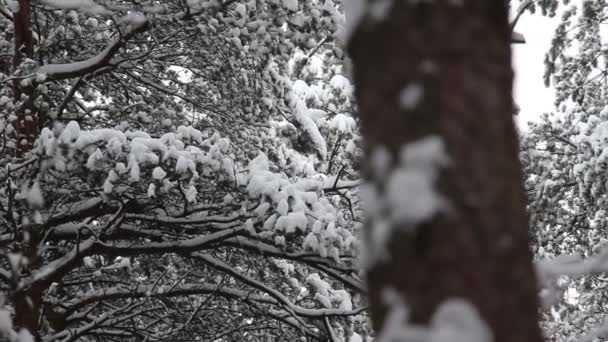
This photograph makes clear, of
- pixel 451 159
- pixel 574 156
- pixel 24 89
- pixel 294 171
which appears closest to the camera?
pixel 451 159

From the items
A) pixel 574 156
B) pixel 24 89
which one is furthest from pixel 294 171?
pixel 574 156

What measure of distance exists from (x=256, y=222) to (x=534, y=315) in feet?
10.8

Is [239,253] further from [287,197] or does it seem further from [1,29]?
[1,29]

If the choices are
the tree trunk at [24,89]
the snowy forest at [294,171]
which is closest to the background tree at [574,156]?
the snowy forest at [294,171]

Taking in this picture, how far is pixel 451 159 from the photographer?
113 centimetres

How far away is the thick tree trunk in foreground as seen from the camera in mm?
1086

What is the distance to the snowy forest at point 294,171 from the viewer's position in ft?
3.71

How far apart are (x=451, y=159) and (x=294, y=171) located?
4.81 meters

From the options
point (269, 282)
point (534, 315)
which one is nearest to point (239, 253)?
point (269, 282)

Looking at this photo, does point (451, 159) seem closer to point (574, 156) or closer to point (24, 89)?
point (24, 89)

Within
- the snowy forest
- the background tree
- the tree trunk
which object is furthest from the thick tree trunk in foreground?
the background tree

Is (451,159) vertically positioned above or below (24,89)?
below

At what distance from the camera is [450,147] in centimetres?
113

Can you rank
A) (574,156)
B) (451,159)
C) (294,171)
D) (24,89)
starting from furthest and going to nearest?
(574,156) < (294,171) < (24,89) < (451,159)
